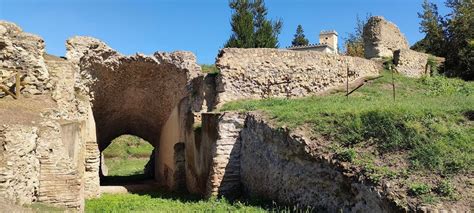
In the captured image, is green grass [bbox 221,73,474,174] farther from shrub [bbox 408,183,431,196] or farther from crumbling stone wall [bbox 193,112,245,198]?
crumbling stone wall [bbox 193,112,245,198]

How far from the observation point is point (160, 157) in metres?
19.1

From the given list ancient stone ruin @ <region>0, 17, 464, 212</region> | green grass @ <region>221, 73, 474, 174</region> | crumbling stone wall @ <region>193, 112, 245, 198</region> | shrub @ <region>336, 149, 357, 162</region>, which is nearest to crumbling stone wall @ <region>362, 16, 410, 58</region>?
ancient stone ruin @ <region>0, 17, 464, 212</region>

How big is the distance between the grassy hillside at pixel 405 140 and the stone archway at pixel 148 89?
5.05 metres

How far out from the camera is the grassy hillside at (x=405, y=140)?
6.25m

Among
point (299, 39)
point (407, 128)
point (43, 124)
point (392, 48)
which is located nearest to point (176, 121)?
point (43, 124)

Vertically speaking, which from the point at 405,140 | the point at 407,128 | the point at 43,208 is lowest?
Result: the point at 43,208

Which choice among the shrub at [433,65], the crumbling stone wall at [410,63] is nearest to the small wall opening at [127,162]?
the crumbling stone wall at [410,63]

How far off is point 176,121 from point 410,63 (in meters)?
10.0

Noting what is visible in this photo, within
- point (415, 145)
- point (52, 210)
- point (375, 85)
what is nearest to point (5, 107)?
point (52, 210)

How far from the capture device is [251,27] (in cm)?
2998

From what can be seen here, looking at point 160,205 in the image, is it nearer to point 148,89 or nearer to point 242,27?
point 148,89

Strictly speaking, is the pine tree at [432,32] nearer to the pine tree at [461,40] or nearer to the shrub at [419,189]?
the pine tree at [461,40]

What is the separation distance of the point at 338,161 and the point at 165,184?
1042cm

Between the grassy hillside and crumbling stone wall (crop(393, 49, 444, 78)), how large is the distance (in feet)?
29.6
